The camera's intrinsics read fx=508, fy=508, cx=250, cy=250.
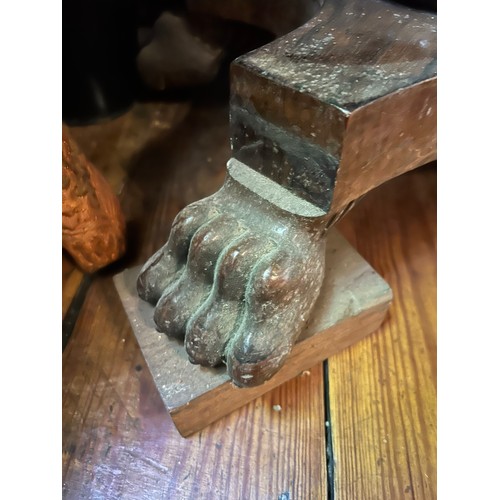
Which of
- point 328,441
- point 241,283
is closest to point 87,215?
point 241,283

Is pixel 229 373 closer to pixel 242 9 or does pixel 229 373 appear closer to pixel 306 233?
pixel 306 233

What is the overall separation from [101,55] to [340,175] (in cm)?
43

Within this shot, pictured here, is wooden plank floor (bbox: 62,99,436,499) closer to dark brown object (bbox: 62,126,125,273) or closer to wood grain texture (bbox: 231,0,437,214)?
dark brown object (bbox: 62,126,125,273)

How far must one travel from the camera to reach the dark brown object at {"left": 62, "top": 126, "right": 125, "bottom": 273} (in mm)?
501

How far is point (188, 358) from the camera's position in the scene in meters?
0.46

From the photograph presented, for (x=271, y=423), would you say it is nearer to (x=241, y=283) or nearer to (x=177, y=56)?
(x=241, y=283)

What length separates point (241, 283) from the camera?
1.37 feet

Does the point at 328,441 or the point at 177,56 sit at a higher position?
the point at 177,56

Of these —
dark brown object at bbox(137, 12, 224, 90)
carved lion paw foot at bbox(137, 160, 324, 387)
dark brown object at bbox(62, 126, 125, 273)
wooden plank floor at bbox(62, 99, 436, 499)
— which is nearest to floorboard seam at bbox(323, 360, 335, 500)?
wooden plank floor at bbox(62, 99, 436, 499)

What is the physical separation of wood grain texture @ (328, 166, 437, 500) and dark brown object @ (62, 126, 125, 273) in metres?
0.28

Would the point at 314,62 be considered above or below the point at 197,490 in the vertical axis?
above

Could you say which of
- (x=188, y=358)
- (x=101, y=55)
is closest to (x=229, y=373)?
(x=188, y=358)

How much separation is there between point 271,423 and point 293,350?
77 millimetres

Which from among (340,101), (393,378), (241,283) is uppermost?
(340,101)
